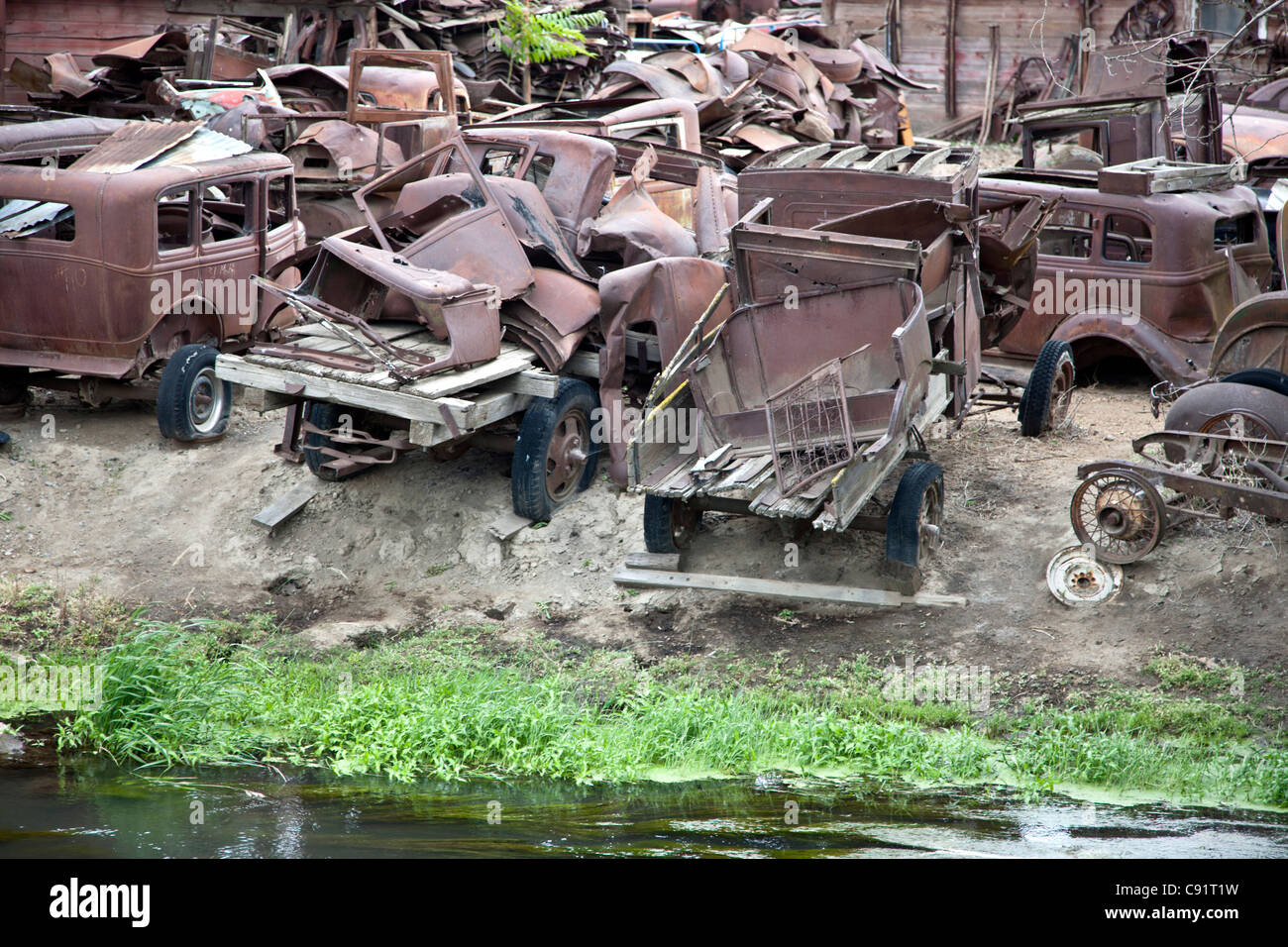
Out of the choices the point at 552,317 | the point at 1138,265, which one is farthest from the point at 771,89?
the point at 552,317

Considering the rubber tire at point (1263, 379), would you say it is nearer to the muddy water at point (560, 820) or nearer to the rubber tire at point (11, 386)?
the muddy water at point (560, 820)

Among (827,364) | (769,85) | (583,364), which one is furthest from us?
(769,85)

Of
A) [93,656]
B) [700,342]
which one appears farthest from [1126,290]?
[93,656]

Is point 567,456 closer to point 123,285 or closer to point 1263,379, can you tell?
point 123,285

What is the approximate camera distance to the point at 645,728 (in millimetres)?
6008

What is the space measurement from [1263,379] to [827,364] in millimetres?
2536

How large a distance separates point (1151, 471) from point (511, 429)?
4156 millimetres

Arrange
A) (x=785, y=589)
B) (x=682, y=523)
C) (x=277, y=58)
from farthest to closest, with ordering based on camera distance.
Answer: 1. (x=277, y=58)
2. (x=682, y=523)
3. (x=785, y=589)

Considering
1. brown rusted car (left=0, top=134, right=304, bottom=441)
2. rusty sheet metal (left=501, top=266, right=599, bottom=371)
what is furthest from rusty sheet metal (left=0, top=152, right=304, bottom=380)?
rusty sheet metal (left=501, top=266, right=599, bottom=371)

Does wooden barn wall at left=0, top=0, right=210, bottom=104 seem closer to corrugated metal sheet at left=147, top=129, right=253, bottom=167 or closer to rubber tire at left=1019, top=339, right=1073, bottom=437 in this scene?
corrugated metal sheet at left=147, top=129, right=253, bottom=167

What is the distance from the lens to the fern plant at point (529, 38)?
17.9 meters

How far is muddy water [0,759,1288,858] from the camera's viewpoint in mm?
4754

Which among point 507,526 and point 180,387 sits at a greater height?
point 180,387

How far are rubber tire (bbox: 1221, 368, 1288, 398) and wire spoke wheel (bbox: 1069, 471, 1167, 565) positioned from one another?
3.12 ft
